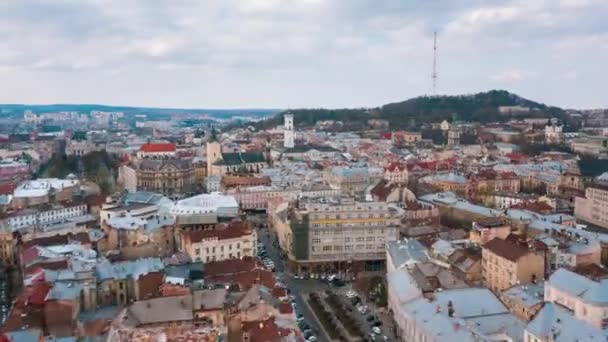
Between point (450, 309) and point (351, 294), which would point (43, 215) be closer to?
point (351, 294)

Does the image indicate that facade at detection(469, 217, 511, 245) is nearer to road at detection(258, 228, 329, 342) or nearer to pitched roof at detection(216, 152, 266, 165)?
road at detection(258, 228, 329, 342)

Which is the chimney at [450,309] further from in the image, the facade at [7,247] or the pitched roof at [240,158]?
the pitched roof at [240,158]

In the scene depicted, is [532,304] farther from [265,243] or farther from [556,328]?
[265,243]

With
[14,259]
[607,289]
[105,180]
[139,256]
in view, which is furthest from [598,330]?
[105,180]

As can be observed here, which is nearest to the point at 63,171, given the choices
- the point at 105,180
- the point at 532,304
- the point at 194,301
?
the point at 105,180

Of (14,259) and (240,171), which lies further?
(240,171)

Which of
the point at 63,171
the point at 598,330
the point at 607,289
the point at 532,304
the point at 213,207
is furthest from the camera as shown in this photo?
the point at 63,171

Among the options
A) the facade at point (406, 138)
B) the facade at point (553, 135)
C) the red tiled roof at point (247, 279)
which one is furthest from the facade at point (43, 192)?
the facade at point (553, 135)

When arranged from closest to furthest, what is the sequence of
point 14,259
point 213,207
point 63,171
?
1. point 14,259
2. point 213,207
3. point 63,171
